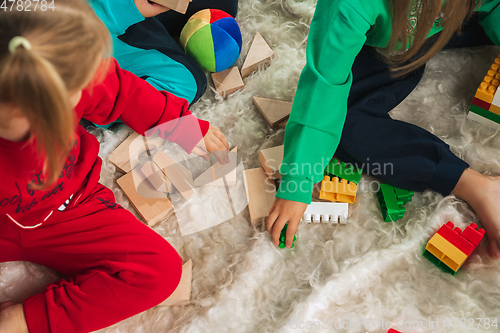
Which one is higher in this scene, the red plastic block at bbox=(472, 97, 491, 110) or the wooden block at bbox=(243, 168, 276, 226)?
the red plastic block at bbox=(472, 97, 491, 110)

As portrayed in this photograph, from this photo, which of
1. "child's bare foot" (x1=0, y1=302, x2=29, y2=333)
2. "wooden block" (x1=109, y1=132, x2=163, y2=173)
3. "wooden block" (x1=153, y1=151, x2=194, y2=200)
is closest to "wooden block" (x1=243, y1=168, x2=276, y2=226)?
"wooden block" (x1=153, y1=151, x2=194, y2=200)

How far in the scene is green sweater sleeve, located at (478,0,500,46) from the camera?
776 mm

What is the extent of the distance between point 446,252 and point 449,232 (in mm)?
40

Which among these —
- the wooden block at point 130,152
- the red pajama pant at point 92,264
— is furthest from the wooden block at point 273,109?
the red pajama pant at point 92,264

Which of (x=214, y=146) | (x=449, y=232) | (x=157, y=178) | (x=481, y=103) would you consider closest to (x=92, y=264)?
(x=157, y=178)

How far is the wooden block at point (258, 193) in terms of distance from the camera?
0.76 m

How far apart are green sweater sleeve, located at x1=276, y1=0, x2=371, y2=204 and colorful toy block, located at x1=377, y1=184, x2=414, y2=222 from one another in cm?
15

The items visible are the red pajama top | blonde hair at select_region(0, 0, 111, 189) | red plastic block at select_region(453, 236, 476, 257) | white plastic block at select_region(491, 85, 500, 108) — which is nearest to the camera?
blonde hair at select_region(0, 0, 111, 189)

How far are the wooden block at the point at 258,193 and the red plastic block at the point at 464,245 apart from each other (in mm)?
358

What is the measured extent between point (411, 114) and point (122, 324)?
31.3 inches

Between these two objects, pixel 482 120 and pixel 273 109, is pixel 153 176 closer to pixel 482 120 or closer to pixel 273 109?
pixel 273 109

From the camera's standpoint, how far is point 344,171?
0.79 meters

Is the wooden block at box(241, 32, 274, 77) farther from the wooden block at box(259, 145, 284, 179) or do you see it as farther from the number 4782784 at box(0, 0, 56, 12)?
the number 4782784 at box(0, 0, 56, 12)

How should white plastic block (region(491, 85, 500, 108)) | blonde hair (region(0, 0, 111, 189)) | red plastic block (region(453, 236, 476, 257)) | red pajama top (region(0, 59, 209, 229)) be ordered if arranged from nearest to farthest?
blonde hair (region(0, 0, 111, 189)) < red pajama top (region(0, 59, 209, 229)) < red plastic block (region(453, 236, 476, 257)) < white plastic block (region(491, 85, 500, 108))
